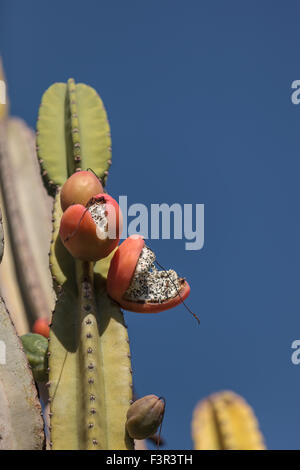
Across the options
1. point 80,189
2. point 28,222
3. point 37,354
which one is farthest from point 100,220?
point 28,222

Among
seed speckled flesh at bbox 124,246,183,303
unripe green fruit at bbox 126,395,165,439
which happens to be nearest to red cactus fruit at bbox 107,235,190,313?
seed speckled flesh at bbox 124,246,183,303

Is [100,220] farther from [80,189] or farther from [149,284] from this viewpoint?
[149,284]

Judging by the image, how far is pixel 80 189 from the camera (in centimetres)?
332

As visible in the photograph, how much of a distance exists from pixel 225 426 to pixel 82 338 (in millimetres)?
2200

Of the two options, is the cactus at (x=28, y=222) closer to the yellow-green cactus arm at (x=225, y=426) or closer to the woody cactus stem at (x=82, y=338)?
the yellow-green cactus arm at (x=225, y=426)

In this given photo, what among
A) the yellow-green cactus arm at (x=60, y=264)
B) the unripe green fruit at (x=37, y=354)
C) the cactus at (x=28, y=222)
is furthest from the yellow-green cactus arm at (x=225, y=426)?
the yellow-green cactus arm at (x=60, y=264)

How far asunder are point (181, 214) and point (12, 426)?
145cm

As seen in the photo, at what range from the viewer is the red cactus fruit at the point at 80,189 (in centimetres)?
331

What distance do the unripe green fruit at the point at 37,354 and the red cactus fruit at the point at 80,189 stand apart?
0.73m

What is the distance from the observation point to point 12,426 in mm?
2865

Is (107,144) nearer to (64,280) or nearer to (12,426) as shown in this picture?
(64,280)

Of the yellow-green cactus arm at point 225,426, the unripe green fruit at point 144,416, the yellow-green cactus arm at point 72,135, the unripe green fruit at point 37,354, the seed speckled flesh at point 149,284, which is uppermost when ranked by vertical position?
the yellow-green cactus arm at point 72,135

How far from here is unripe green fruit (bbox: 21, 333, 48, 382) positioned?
3.50 meters
